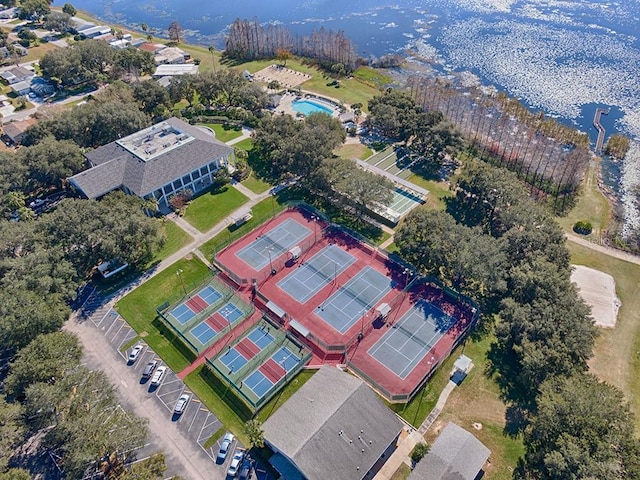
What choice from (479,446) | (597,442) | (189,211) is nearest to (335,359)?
(479,446)

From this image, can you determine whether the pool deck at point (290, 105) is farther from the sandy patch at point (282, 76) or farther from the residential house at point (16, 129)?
the residential house at point (16, 129)

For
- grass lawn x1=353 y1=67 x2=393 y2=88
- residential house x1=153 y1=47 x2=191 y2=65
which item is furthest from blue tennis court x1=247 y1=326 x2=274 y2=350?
residential house x1=153 y1=47 x2=191 y2=65

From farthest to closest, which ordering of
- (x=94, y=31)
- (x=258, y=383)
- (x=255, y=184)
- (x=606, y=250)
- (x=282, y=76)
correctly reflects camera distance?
(x=94, y=31) → (x=282, y=76) → (x=255, y=184) → (x=606, y=250) → (x=258, y=383)

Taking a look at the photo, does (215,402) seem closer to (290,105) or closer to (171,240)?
(171,240)

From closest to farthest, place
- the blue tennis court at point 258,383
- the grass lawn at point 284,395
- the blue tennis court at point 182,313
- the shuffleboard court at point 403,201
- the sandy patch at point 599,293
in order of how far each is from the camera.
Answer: the grass lawn at point 284,395 < the blue tennis court at point 258,383 < the blue tennis court at point 182,313 < the sandy patch at point 599,293 < the shuffleboard court at point 403,201

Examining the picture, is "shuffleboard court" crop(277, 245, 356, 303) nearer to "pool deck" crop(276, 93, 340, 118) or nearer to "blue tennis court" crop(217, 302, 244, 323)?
"blue tennis court" crop(217, 302, 244, 323)

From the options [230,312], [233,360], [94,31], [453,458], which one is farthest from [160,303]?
[94,31]

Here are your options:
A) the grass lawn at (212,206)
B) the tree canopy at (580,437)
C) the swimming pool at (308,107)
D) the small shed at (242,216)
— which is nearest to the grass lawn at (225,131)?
the swimming pool at (308,107)
